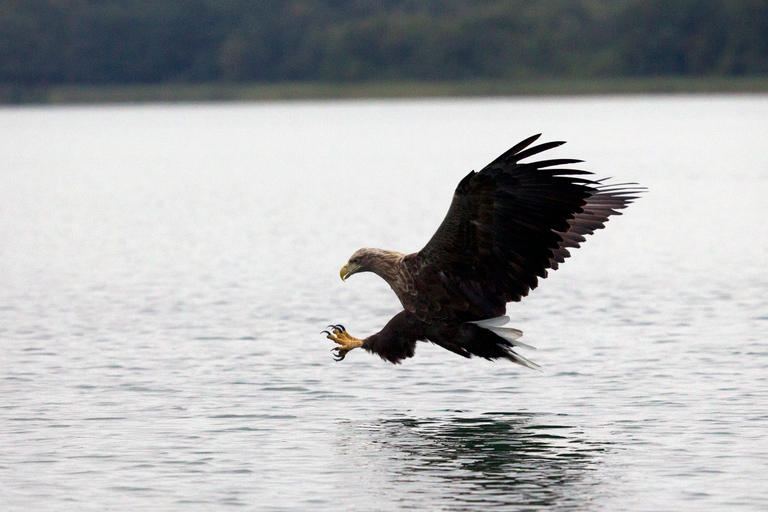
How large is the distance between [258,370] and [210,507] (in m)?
4.01

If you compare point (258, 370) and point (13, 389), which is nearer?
point (13, 389)

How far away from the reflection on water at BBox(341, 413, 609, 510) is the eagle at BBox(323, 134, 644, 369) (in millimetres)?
492

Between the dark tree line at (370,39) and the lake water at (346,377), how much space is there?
99.1 meters

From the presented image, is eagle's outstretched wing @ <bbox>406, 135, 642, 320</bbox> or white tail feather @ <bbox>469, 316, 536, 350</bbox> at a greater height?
eagle's outstretched wing @ <bbox>406, 135, 642, 320</bbox>

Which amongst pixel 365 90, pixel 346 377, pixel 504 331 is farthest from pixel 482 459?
pixel 365 90

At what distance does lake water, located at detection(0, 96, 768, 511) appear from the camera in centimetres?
819

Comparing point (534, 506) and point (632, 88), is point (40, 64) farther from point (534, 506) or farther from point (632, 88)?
point (534, 506)

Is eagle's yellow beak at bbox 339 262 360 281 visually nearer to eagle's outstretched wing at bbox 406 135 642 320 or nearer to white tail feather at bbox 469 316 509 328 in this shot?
eagle's outstretched wing at bbox 406 135 642 320

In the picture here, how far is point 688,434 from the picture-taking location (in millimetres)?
9180

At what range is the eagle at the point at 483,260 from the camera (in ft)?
29.1

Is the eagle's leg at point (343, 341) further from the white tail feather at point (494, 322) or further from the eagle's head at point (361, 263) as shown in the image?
the white tail feather at point (494, 322)

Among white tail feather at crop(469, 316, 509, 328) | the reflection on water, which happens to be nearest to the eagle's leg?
the reflection on water

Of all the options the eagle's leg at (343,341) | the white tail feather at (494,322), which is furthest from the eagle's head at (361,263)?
the white tail feather at (494,322)

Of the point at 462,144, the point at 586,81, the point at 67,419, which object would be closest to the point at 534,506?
the point at 67,419
